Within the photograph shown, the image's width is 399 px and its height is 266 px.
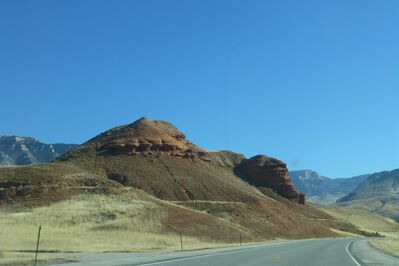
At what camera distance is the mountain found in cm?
7800

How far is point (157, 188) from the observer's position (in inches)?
4286

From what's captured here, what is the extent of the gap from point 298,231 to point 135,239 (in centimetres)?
5460

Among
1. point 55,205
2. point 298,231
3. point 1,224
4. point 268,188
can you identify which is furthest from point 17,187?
point 268,188

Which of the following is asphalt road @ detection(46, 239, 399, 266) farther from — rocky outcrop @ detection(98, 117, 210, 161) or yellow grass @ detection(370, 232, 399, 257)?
rocky outcrop @ detection(98, 117, 210, 161)

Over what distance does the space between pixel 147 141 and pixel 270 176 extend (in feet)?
164

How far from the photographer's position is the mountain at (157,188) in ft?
256

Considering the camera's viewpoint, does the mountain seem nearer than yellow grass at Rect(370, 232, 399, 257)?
No

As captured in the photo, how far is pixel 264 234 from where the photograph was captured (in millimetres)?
92625

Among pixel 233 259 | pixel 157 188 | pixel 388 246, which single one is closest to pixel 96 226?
pixel 388 246

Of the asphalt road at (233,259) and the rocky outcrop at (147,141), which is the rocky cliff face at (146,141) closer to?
the rocky outcrop at (147,141)

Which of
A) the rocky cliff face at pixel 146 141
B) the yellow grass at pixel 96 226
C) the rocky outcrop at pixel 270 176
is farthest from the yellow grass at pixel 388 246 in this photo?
the rocky outcrop at pixel 270 176

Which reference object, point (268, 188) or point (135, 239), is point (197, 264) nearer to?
point (135, 239)

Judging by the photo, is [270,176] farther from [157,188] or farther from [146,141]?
[157,188]

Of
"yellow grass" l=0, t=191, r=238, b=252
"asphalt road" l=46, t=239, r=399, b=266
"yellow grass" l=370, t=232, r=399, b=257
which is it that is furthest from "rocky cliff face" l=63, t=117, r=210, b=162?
"asphalt road" l=46, t=239, r=399, b=266
